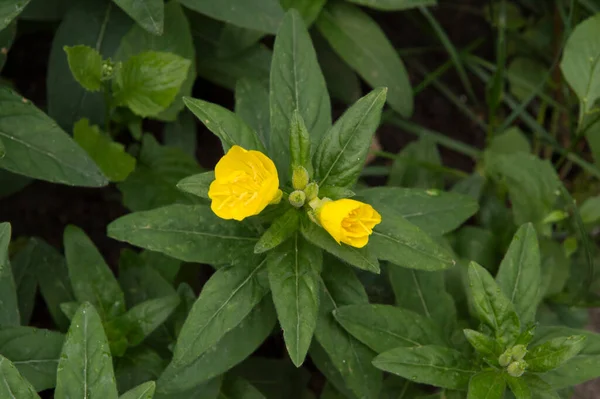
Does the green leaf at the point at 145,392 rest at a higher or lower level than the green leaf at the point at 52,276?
higher

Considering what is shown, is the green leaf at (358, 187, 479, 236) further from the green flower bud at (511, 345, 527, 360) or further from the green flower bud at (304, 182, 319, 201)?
the green flower bud at (511, 345, 527, 360)

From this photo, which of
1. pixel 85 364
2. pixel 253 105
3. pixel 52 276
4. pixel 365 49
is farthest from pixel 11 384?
pixel 365 49

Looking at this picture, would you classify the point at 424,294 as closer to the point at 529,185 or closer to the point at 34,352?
the point at 529,185

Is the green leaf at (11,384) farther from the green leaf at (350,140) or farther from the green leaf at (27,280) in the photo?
the green leaf at (350,140)

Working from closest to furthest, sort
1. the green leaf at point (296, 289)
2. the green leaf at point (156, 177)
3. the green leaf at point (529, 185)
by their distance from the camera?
the green leaf at point (296, 289)
the green leaf at point (156, 177)
the green leaf at point (529, 185)

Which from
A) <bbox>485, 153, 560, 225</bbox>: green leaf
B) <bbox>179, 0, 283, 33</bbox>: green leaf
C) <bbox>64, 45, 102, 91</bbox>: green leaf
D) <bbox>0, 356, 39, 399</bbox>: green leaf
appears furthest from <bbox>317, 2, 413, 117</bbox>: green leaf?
<bbox>0, 356, 39, 399</bbox>: green leaf

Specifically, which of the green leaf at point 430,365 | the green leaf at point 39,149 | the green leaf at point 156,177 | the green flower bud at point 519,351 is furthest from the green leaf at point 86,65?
the green flower bud at point 519,351
